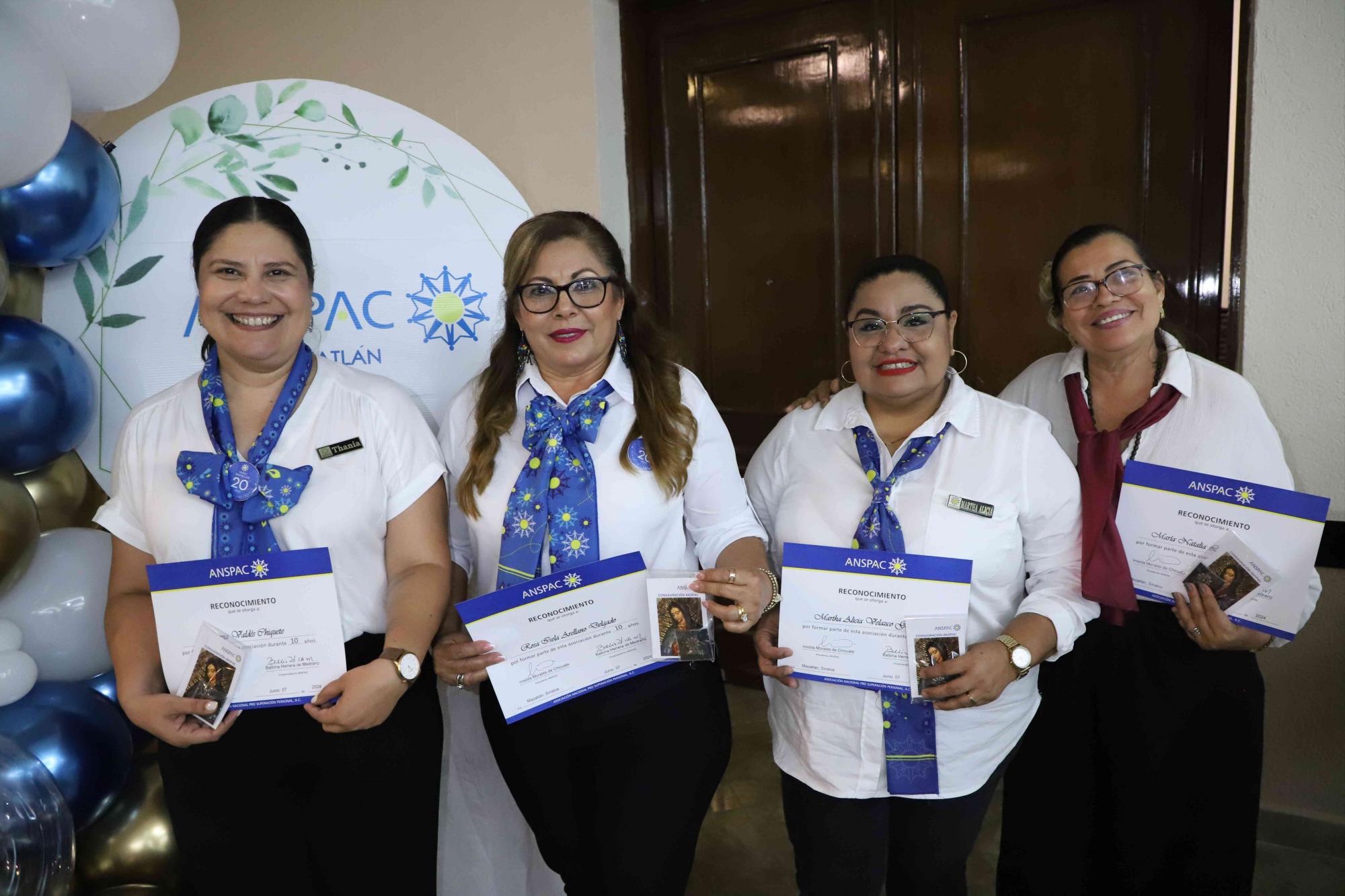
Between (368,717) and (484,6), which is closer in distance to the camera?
(368,717)

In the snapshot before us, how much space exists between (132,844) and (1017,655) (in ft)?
6.94

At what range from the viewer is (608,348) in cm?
187

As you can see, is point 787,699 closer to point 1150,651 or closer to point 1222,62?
point 1150,651

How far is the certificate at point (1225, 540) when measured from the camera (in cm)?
157

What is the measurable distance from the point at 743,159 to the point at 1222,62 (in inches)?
61.4

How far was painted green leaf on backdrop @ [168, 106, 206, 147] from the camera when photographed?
2.46 meters

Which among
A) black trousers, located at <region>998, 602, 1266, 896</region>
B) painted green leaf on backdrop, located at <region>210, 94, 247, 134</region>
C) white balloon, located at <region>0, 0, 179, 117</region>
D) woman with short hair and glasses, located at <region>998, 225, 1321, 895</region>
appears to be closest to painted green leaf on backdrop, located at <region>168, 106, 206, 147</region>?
painted green leaf on backdrop, located at <region>210, 94, 247, 134</region>

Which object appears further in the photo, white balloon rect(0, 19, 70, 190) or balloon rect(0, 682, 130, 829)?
balloon rect(0, 682, 130, 829)

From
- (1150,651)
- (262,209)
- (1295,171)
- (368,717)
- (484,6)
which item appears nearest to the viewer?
(368,717)

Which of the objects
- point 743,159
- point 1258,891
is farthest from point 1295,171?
point 1258,891

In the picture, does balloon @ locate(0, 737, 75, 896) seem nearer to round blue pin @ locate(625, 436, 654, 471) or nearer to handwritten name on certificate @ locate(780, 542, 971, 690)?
round blue pin @ locate(625, 436, 654, 471)

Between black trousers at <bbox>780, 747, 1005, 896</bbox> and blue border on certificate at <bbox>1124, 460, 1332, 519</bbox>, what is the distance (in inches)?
24.8

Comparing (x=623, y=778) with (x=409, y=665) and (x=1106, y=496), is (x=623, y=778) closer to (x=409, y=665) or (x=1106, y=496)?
(x=409, y=665)

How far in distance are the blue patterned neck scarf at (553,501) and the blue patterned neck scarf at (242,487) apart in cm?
39
